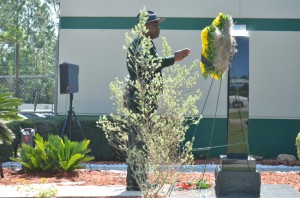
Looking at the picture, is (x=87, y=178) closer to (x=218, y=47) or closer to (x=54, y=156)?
(x=54, y=156)

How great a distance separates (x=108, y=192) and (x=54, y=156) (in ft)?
7.25

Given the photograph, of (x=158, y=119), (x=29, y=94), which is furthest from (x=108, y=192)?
(x=29, y=94)

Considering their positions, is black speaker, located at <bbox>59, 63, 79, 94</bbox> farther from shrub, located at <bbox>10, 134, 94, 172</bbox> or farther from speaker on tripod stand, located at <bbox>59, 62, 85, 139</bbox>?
shrub, located at <bbox>10, 134, 94, 172</bbox>

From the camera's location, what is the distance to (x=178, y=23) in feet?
48.4

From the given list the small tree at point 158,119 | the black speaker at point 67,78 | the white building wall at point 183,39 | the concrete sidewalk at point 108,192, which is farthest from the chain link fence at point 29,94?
the small tree at point 158,119

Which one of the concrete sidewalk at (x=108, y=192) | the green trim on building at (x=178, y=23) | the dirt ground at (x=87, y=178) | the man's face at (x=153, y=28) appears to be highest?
the green trim on building at (x=178, y=23)

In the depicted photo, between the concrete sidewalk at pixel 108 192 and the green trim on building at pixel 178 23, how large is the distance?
6.87 meters

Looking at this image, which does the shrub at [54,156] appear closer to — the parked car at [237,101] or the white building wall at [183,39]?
the parked car at [237,101]

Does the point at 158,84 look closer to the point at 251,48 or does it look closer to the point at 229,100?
the point at 229,100

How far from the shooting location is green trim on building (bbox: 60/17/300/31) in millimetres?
14750

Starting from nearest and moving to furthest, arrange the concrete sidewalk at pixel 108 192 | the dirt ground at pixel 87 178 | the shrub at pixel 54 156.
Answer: the concrete sidewalk at pixel 108 192
the dirt ground at pixel 87 178
the shrub at pixel 54 156

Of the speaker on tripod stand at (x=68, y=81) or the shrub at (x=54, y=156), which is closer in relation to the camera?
the shrub at (x=54, y=156)

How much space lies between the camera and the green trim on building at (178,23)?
14750 millimetres

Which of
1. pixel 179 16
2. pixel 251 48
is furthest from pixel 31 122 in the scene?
pixel 251 48
